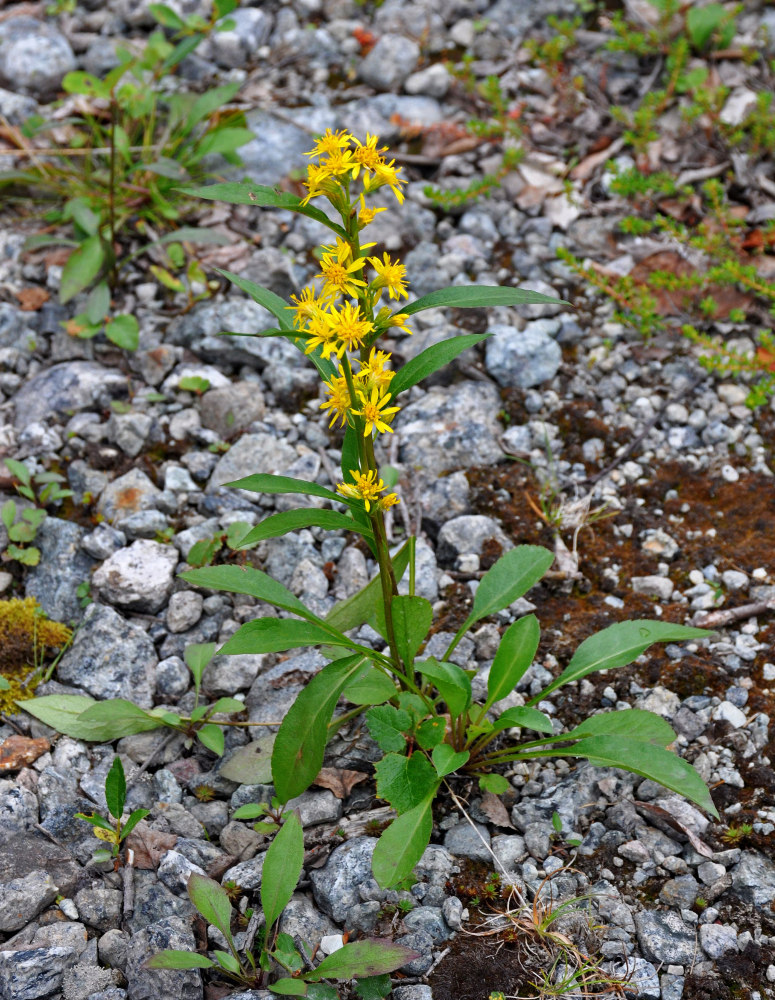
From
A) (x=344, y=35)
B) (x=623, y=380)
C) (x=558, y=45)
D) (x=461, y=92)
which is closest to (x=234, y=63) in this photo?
(x=344, y=35)

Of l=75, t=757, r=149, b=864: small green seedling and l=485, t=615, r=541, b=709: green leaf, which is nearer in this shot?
l=75, t=757, r=149, b=864: small green seedling

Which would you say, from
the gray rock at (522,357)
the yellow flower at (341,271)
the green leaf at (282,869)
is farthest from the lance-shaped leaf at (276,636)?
the gray rock at (522,357)

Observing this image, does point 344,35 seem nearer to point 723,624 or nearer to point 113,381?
point 113,381

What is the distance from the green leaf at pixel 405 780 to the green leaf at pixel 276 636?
0.34m

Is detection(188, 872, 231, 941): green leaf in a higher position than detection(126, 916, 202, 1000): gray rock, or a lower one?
higher

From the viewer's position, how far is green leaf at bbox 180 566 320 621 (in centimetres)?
235

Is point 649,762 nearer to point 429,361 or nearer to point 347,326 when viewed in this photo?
point 429,361

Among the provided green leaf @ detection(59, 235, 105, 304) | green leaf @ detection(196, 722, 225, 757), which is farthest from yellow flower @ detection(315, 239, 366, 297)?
green leaf @ detection(59, 235, 105, 304)

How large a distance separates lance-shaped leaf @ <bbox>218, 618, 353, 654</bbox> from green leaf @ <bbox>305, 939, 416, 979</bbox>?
0.74 metres

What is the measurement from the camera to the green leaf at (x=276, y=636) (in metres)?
2.26

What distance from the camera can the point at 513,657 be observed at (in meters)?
2.54

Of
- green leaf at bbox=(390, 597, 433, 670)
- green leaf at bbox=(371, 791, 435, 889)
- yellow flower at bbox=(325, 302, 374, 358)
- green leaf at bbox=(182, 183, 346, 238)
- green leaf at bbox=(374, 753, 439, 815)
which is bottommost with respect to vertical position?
green leaf at bbox=(371, 791, 435, 889)

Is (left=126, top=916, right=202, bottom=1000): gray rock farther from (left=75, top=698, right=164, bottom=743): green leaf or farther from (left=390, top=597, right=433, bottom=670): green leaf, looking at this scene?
(left=390, top=597, right=433, bottom=670): green leaf

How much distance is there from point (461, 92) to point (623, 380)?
86.3 inches
